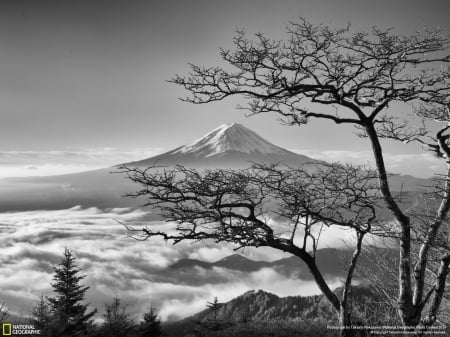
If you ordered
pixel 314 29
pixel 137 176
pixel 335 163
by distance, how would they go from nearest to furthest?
pixel 137 176, pixel 335 163, pixel 314 29

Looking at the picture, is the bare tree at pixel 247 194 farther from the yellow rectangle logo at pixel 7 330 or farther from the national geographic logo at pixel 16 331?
the yellow rectangle logo at pixel 7 330

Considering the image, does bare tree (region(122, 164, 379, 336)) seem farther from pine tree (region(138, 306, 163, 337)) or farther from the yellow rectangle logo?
pine tree (region(138, 306, 163, 337))

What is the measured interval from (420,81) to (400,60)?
0.78 meters

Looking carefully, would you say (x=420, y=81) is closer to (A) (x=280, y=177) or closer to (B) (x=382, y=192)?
(B) (x=382, y=192)

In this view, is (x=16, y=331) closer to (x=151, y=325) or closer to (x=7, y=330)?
(x=7, y=330)

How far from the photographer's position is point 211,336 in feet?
41.2

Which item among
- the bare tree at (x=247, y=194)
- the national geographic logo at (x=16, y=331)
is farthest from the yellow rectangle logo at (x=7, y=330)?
the bare tree at (x=247, y=194)

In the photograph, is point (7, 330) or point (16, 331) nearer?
point (7, 330)

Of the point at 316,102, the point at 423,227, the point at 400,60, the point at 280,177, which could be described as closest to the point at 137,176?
the point at 280,177

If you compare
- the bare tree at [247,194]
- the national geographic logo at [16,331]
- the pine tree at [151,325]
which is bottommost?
the pine tree at [151,325]

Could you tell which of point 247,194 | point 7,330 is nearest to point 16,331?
point 7,330

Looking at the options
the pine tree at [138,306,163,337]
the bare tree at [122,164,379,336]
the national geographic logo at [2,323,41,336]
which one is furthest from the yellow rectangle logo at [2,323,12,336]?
the pine tree at [138,306,163,337]

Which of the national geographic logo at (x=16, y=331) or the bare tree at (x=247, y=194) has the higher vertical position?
the bare tree at (x=247, y=194)

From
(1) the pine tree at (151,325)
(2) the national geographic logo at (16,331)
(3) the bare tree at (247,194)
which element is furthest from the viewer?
(1) the pine tree at (151,325)
